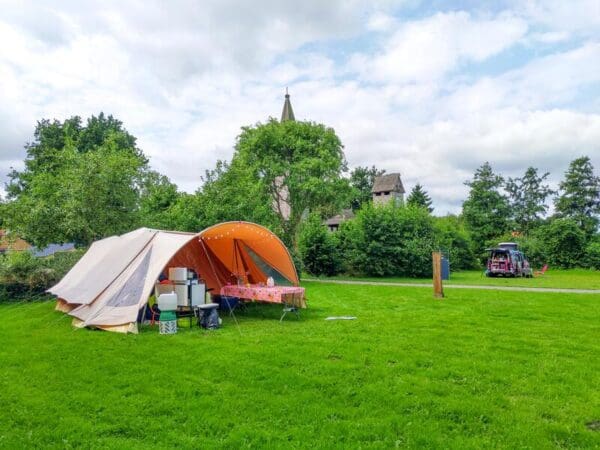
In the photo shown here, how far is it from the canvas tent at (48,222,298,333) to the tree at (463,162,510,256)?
2984 cm

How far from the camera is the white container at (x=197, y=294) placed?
10.1m

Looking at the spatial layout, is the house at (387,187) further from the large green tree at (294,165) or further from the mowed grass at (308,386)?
the mowed grass at (308,386)

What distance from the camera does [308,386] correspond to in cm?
541

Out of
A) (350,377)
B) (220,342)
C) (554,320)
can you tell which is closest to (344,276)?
(554,320)

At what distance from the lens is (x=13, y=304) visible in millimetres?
13352

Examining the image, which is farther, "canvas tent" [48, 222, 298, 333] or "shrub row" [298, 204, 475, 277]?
"shrub row" [298, 204, 475, 277]

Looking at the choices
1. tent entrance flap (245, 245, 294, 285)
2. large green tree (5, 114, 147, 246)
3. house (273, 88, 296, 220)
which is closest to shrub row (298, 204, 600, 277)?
house (273, 88, 296, 220)

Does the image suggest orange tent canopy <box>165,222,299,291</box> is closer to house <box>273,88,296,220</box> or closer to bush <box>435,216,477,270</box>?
house <box>273,88,296,220</box>

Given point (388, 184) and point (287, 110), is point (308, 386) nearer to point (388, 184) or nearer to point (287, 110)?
point (287, 110)

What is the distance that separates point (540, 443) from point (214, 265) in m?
9.72

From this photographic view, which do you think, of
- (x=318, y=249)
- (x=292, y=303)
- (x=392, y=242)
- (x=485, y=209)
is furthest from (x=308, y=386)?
(x=485, y=209)

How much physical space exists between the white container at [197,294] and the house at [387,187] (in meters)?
49.4

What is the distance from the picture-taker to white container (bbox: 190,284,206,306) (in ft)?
33.1

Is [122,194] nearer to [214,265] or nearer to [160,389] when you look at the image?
[214,265]
